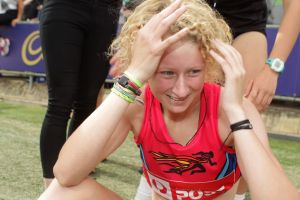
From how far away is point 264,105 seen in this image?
2023 mm

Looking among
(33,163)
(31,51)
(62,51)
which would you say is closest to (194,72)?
(62,51)

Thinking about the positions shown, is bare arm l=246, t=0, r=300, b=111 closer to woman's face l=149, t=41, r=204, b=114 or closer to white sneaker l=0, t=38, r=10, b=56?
woman's face l=149, t=41, r=204, b=114

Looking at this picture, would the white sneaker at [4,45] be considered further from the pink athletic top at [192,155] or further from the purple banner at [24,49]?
the pink athletic top at [192,155]

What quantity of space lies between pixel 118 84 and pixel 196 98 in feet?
0.99

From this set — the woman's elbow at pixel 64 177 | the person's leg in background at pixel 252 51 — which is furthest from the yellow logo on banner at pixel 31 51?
the woman's elbow at pixel 64 177

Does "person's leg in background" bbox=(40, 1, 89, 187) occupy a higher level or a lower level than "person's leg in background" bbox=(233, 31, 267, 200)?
lower

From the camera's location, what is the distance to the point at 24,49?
6.79 metres

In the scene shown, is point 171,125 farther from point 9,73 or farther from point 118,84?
point 9,73

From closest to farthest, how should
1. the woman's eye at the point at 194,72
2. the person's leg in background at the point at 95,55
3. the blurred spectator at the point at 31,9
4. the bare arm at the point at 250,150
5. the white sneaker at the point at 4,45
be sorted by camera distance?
the bare arm at the point at 250,150 → the woman's eye at the point at 194,72 → the person's leg in background at the point at 95,55 → the white sneaker at the point at 4,45 → the blurred spectator at the point at 31,9

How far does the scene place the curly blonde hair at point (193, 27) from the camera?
1.59 meters

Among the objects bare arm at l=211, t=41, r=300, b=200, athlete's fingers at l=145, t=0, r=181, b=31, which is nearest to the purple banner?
athlete's fingers at l=145, t=0, r=181, b=31

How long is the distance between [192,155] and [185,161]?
0.04m

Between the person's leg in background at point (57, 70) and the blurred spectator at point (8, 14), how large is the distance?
4.77 meters

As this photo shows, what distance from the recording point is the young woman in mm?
1535
